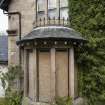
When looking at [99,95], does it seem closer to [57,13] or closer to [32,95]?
[32,95]

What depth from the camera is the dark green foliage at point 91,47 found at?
13.8 m

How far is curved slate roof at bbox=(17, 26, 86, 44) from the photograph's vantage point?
13.0 metres

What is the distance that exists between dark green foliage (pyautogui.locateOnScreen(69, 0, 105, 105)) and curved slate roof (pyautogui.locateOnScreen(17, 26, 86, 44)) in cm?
61

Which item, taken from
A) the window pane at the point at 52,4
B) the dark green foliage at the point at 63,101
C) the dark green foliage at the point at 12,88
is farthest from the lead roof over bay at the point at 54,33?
the dark green foliage at the point at 12,88

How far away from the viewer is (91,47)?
13875mm

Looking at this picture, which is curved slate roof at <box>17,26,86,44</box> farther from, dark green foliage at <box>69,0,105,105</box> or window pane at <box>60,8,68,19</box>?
window pane at <box>60,8,68,19</box>

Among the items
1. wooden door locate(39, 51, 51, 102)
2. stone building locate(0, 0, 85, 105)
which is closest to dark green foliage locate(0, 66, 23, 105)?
stone building locate(0, 0, 85, 105)

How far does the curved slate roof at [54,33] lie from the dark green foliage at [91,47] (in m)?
0.61

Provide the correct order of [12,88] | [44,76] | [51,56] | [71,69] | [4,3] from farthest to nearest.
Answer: [4,3], [12,88], [44,76], [71,69], [51,56]

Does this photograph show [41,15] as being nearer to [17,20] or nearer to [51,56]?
[17,20]

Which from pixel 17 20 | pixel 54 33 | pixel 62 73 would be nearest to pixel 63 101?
pixel 62 73

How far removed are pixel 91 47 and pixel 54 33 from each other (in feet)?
6.43

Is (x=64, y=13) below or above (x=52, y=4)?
below

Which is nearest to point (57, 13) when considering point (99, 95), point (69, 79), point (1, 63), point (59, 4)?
point (59, 4)
